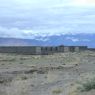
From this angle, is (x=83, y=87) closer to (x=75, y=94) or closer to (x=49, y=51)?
(x=75, y=94)

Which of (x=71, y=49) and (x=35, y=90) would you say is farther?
(x=71, y=49)

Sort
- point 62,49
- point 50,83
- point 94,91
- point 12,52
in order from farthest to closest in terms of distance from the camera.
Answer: point 62,49
point 12,52
point 50,83
point 94,91

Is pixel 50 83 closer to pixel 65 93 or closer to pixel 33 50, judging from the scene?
pixel 65 93

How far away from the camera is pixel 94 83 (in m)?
23.1

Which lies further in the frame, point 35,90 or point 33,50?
point 33,50

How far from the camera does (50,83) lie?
1203 inches

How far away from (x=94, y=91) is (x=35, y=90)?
5561 millimetres

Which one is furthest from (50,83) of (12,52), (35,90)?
(12,52)

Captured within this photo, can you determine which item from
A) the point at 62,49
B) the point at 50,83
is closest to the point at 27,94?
the point at 50,83

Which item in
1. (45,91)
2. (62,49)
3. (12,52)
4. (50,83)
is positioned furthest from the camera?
(62,49)

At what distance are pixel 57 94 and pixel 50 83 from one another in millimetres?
7397

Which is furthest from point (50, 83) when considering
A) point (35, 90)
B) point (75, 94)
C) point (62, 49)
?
point (62, 49)

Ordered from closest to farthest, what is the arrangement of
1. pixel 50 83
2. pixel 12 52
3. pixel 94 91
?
pixel 94 91 < pixel 50 83 < pixel 12 52

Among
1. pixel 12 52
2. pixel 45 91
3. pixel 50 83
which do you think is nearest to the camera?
pixel 45 91
